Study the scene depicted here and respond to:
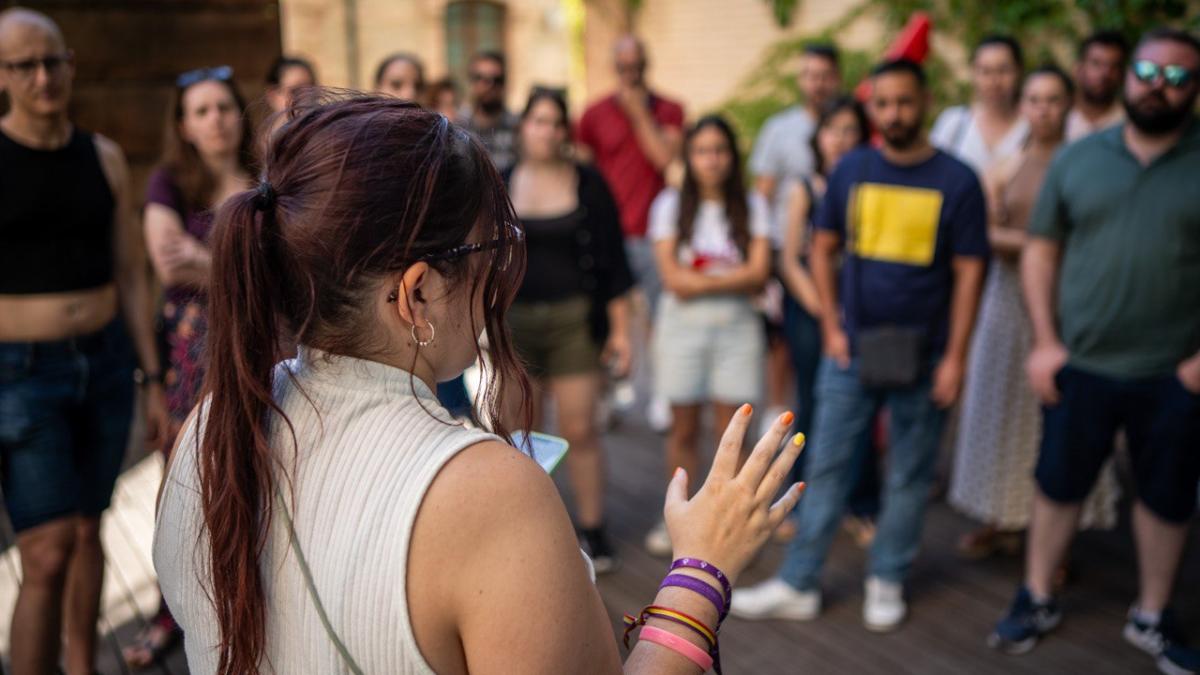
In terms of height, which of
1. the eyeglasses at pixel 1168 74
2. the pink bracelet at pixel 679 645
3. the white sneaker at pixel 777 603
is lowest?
the white sneaker at pixel 777 603

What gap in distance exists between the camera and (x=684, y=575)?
132cm

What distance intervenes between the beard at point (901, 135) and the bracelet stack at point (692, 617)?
254 centimetres

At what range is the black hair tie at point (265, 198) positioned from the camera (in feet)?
3.86

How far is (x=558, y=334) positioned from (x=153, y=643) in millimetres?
1874

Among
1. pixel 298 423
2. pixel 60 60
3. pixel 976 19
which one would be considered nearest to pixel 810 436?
pixel 60 60

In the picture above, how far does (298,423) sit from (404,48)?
9.58m

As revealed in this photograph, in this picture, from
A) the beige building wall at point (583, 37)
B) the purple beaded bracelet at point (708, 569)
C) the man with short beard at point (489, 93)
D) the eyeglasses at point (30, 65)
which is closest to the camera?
the purple beaded bracelet at point (708, 569)

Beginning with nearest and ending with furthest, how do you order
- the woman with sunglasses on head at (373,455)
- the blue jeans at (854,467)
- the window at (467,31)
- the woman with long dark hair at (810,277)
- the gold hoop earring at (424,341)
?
the woman with sunglasses on head at (373,455) → the gold hoop earring at (424,341) → the blue jeans at (854,467) → the woman with long dark hair at (810,277) → the window at (467,31)

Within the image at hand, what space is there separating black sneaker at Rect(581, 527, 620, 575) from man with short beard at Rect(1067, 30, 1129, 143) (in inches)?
108

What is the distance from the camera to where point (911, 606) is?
3.85 meters

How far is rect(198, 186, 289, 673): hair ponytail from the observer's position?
3.86 ft

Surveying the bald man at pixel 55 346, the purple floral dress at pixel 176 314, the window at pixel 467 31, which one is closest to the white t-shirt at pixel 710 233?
the purple floral dress at pixel 176 314

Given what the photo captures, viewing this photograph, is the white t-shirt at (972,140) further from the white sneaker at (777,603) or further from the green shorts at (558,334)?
the white sneaker at (777,603)

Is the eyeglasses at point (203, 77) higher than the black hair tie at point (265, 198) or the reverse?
higher
